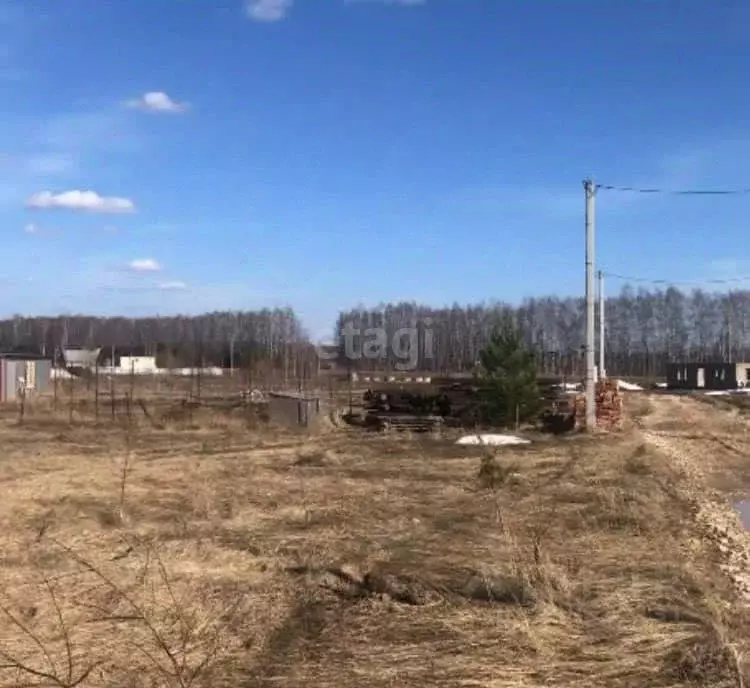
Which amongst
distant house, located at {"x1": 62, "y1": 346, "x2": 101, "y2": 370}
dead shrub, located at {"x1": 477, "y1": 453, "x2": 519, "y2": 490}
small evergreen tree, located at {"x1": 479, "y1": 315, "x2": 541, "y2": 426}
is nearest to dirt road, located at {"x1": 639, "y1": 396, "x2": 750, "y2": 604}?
dead shrub, located at {"x1": 477, "y1": 453, "x2": 519, "y2": 490}

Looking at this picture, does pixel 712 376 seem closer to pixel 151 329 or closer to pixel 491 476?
pixel 491 476

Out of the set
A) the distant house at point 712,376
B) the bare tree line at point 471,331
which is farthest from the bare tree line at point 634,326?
the distant house at point 712,376

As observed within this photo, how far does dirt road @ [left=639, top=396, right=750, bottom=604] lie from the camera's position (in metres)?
11.3

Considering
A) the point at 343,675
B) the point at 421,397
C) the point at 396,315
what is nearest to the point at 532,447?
the point at 421,397

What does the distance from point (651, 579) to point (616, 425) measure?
75.9ft

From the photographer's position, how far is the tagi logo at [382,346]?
117m

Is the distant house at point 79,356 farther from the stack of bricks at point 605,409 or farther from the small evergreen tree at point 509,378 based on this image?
the stack of bricks at point 605,409

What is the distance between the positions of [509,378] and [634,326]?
115 metres

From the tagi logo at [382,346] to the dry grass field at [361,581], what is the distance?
93.4 meters

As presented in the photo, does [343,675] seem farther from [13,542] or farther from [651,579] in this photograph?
[13,542]

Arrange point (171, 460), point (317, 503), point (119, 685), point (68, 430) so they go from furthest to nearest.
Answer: point (68, 430) < point (171, 460) < point (317, 503) < point (119, 685)

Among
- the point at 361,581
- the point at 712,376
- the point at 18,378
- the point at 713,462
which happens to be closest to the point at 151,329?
the point at 712,376

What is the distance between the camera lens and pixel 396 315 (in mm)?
150250

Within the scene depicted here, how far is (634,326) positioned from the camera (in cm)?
14050
